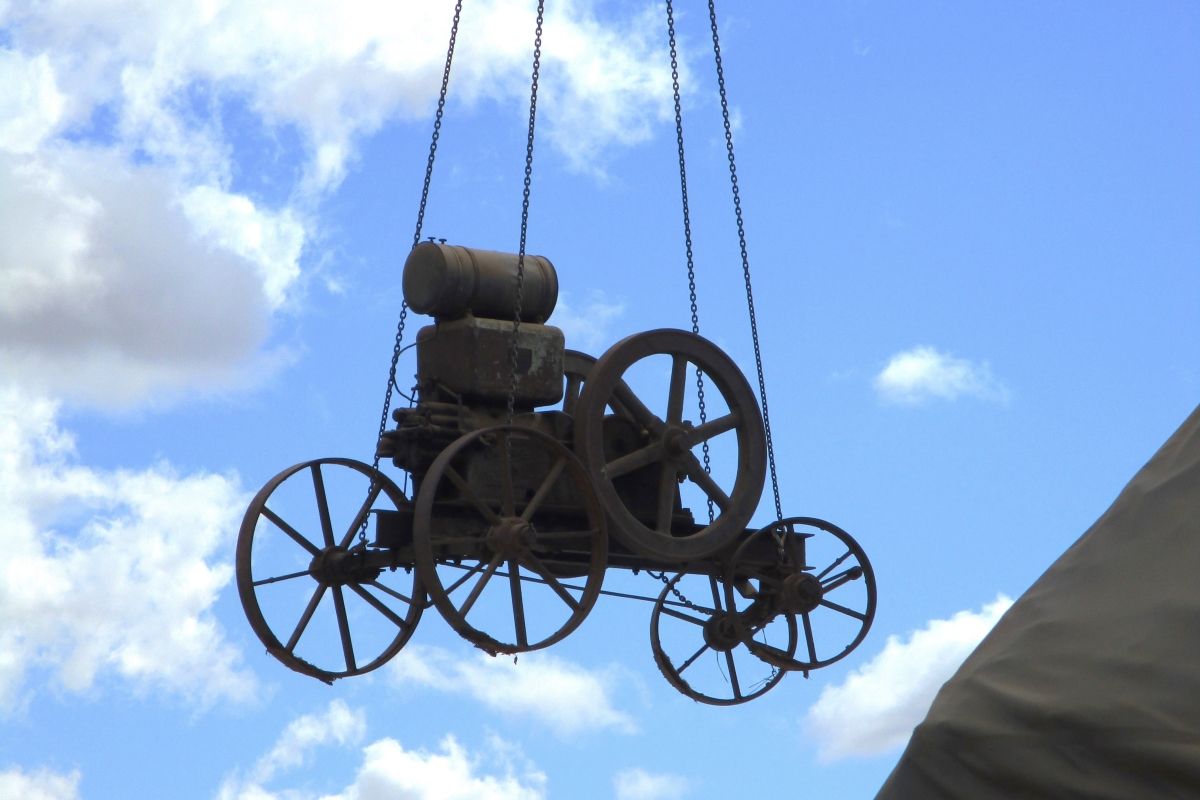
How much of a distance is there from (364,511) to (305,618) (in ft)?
2.01

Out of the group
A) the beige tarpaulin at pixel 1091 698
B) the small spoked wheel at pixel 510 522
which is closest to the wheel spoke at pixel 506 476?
the small spoked wheel at pixel 510 522

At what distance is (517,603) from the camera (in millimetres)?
9328

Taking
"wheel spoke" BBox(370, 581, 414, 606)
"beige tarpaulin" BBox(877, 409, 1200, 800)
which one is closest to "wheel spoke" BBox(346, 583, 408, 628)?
"wheel spoke" BBox(370, 581, 414, 606)

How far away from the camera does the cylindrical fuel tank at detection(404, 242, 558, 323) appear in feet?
32.6

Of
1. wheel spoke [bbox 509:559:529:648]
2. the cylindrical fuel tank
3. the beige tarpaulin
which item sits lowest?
the beige tarpaulin

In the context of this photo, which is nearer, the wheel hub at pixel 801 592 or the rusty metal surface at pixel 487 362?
the rusty metal surface at pixel 487 362

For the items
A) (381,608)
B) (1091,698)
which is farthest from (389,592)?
(1091,698)

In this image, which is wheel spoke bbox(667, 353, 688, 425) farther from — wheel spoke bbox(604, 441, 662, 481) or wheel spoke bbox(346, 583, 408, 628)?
wheel spoke bbox(346, 583, 408, 628)

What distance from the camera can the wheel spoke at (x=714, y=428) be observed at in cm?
1031

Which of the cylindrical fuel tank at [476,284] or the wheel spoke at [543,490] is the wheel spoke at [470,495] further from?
the cylindrical fuel tank at [476,284]

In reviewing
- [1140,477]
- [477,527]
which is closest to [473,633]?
[477,527]

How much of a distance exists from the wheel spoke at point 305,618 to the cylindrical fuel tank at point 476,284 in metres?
1.53

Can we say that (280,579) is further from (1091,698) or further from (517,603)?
(1091,698)

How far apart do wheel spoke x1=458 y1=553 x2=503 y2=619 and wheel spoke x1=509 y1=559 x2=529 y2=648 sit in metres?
0.09
